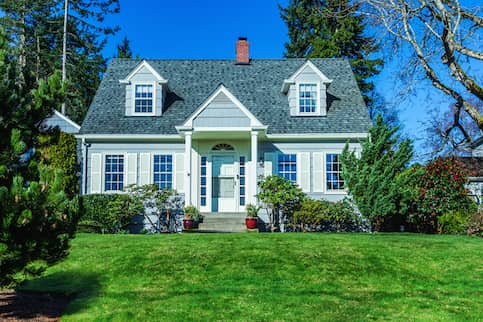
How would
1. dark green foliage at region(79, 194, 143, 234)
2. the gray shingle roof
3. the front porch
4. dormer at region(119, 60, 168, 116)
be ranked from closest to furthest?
1. dark green foliage at region(79, 194, 143, 234)
2. the front porch
3. the gray shingle roof
4. dormer at region(119, 60, 168, 116)

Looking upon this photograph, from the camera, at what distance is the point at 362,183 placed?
1622 cm

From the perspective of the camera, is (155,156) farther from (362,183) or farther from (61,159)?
(362,183)

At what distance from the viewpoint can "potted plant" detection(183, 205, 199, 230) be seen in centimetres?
1659

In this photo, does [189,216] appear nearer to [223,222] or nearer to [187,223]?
[187,223]

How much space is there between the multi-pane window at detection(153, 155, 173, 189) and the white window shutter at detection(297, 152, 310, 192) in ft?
14.8

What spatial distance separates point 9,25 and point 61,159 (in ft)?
57.7

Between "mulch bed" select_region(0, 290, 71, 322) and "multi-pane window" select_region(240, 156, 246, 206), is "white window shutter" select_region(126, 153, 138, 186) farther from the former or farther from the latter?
"mulch bed" select_region(0, 290, 71, 322)

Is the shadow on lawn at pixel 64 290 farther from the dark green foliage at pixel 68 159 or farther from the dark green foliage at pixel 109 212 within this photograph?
the dark green foliage at pixel 68 159

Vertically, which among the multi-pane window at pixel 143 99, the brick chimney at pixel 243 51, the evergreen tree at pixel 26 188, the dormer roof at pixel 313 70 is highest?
the brick chimney at pixel 243 51

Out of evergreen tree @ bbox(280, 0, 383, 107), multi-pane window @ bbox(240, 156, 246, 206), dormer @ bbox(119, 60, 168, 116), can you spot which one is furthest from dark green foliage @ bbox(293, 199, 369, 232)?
evergreen tree @ bbox(280, 0, 383, 107)

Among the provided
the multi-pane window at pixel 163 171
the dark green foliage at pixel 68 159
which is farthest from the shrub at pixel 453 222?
the dark green foliage at pixel 68 159

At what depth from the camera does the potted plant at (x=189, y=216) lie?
16.6 metres

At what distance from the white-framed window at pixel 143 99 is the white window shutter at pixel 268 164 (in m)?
4.64

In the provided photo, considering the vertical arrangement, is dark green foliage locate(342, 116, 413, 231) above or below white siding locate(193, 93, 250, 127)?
below
